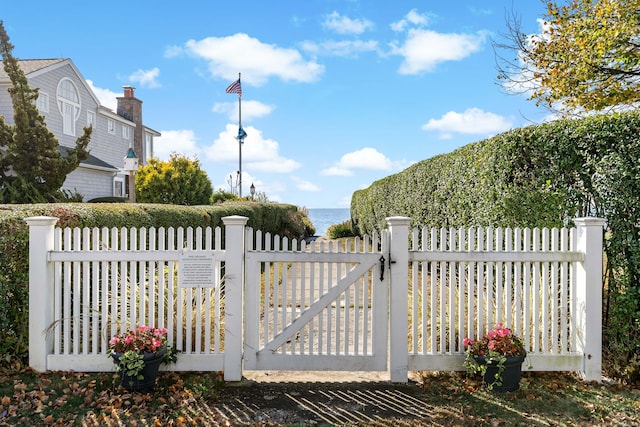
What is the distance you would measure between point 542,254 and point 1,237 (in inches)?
220

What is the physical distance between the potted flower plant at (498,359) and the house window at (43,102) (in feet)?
61.0

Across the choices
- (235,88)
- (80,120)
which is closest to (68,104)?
(80,120)

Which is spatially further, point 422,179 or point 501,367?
point 422,179

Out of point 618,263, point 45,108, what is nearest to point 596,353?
point 618,263

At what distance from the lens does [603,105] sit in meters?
10.0

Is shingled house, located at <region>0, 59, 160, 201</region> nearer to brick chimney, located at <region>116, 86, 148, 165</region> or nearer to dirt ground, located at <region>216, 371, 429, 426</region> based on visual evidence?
brick chimney, located at <region>116, 86, 148, 165</region>

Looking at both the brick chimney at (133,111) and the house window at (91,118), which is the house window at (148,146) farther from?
the house window at (91,118)

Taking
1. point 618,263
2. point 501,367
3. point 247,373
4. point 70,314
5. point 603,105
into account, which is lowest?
point 247,373

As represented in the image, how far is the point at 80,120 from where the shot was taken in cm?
2028

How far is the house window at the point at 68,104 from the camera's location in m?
18.7

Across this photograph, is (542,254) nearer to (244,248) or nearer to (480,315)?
(480,315)

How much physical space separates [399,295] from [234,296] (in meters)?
1.62

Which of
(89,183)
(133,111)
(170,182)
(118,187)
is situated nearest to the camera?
(170,182)

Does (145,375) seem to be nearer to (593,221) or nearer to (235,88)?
(593,221)
